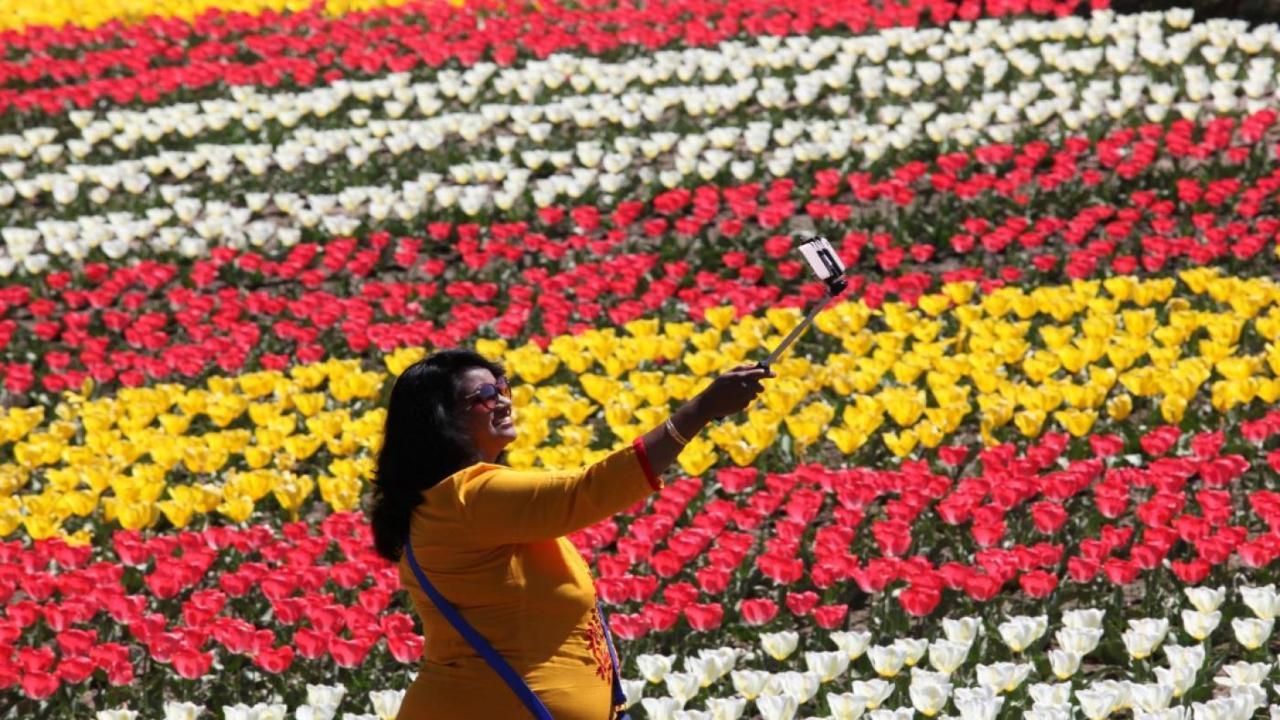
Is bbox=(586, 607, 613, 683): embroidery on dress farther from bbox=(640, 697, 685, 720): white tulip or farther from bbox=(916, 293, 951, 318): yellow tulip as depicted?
bbox=(916, 293, 951, 318): yellow tulip

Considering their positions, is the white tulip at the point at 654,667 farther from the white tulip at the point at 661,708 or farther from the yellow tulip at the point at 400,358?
the yellow tulip at the point at 400,358

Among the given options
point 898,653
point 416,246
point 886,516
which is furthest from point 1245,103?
point 898,653

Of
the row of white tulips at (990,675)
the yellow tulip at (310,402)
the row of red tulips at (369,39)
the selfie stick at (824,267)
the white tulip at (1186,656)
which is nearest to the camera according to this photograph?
the selfie stick at (824,267)

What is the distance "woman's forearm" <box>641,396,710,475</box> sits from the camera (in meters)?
3.40

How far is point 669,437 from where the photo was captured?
11.2ft

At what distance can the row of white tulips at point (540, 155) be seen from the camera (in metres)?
10.6

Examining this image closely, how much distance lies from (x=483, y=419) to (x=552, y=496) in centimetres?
33

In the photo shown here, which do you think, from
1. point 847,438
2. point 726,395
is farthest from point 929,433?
point 726,395

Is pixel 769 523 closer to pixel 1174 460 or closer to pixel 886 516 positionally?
pixel 886 516

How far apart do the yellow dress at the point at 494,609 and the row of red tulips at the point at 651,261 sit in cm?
495

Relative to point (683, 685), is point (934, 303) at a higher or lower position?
lower

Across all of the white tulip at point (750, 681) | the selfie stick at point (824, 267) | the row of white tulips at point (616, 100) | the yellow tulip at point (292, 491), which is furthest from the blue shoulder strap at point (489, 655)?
the row of white tulips at point (616, 100)

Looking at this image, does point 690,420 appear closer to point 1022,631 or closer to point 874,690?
point 874,690

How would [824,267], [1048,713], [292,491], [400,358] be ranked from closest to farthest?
[824,267], [1048,713], [292,491], [400,358]
